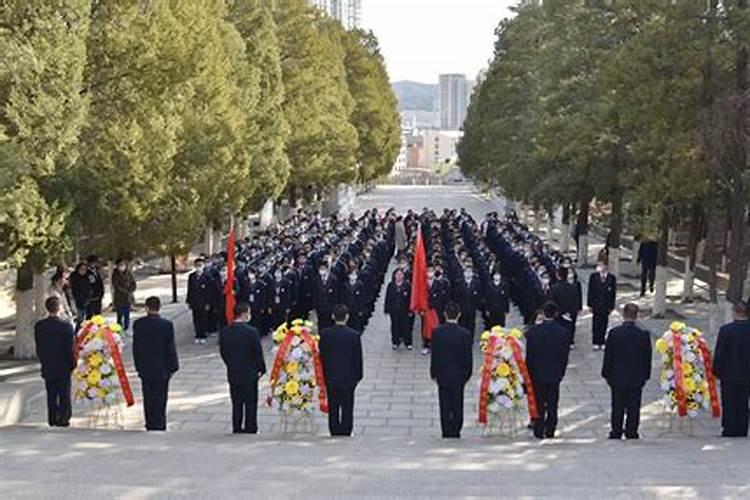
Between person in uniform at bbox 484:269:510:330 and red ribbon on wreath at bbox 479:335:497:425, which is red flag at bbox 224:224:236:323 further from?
red ribbon on wreath at bbox 479:335:497:425

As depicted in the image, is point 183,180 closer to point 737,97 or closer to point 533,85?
point 737,97

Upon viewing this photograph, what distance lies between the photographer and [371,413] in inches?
464

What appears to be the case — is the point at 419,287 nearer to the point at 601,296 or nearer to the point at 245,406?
the point at 601,296

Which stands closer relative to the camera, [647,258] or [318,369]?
[318,369]

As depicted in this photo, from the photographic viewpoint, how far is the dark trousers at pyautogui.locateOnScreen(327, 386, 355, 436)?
33.0 feet

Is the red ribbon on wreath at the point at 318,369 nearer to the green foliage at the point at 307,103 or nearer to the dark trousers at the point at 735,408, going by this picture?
the dark trousers at the point at 735,408

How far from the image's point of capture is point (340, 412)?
33.3 feet

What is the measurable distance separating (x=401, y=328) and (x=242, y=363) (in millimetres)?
6252

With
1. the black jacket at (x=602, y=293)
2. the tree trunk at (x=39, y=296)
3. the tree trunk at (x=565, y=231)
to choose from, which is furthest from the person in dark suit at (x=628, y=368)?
the tree trunk at (x=565, y=231)

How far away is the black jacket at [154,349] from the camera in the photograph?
10242 millimetres

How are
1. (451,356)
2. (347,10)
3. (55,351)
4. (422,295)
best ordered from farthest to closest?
(347,10) < (422,295) < (55,351) < (451,356)

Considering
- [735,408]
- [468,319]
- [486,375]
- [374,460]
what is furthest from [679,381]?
[468,319]

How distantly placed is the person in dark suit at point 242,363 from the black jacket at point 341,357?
71 centimetres

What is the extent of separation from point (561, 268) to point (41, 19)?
28.2ft
